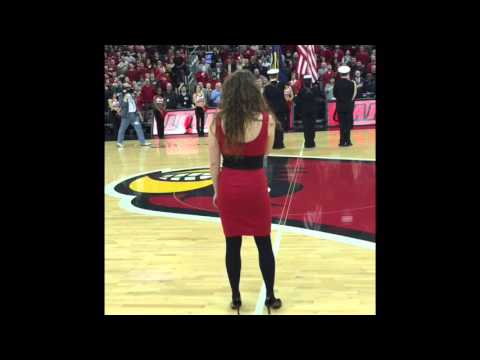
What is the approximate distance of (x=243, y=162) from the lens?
3.46 meters

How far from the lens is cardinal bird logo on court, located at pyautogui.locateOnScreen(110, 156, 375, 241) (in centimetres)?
617

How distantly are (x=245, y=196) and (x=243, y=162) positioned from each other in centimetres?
20

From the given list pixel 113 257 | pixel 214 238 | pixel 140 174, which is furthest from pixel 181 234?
pixel 140 174

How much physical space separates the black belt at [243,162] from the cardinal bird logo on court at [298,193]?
234cm

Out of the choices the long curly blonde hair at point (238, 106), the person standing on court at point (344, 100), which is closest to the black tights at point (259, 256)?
the long curly blonde hair at point (238, 106)

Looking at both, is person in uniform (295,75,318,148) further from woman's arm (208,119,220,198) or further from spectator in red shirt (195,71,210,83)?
woman's arm (208,119,220,198)

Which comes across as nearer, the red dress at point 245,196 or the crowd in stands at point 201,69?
the red dress at point 245,196

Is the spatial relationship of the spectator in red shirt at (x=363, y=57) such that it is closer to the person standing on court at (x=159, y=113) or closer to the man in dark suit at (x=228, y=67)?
the man in dark suit at (x=228, y=67)

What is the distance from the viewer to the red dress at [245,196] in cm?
345

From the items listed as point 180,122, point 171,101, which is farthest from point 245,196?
point 171,101

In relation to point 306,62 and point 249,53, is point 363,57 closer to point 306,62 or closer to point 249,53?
point 249,53

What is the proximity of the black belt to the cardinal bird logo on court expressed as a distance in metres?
2.34

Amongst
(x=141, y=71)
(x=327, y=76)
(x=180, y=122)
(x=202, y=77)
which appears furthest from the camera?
(x=141, y=71)

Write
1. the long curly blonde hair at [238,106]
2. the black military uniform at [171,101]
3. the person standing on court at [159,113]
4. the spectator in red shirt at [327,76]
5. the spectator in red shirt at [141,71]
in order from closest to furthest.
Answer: the long curly blonde hair at [238,106] → the person standing on court at [159,113] → the black military uniform at [171,101] → the spectator in red shirt at [327,76] → the spectator in red shirt at [141,71]
